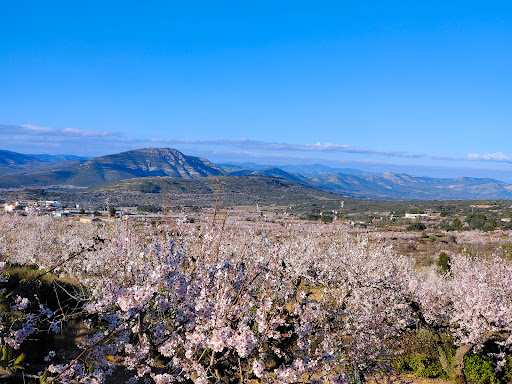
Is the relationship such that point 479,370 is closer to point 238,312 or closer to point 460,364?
point 460,364

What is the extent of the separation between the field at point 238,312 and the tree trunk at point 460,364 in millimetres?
44

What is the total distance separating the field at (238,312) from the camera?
457 centimetres

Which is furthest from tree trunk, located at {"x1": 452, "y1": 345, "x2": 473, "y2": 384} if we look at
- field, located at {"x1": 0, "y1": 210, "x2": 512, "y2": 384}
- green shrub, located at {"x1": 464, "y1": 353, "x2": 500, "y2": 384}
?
green shrub, located at {"x1": 464, "y1": 353, "x2": 500, "y2": 384}

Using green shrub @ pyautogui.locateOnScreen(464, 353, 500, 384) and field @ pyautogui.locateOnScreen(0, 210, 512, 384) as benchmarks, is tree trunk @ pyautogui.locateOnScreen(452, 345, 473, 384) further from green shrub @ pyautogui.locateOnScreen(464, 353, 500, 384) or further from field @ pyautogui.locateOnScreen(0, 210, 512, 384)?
green shrub @ pyautogui.locateOnScreen(464, 353, 500, 384)

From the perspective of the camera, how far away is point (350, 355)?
8.87 metres

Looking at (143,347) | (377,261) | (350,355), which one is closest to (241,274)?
(143,347)

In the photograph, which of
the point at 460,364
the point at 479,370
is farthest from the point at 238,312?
the point at 479,370

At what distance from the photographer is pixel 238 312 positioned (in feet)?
16.5

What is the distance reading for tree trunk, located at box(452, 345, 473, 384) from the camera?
1241 cm

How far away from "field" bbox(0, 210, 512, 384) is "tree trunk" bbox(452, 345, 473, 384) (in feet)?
0.15

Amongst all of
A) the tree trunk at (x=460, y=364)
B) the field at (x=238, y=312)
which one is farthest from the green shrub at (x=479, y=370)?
the tree trunk at (x=460, y=364)

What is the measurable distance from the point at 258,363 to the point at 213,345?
574 millimetres

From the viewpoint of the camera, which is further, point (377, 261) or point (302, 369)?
point (377, 261)

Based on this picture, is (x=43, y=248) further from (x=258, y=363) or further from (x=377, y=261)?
(x=258, y=363)
